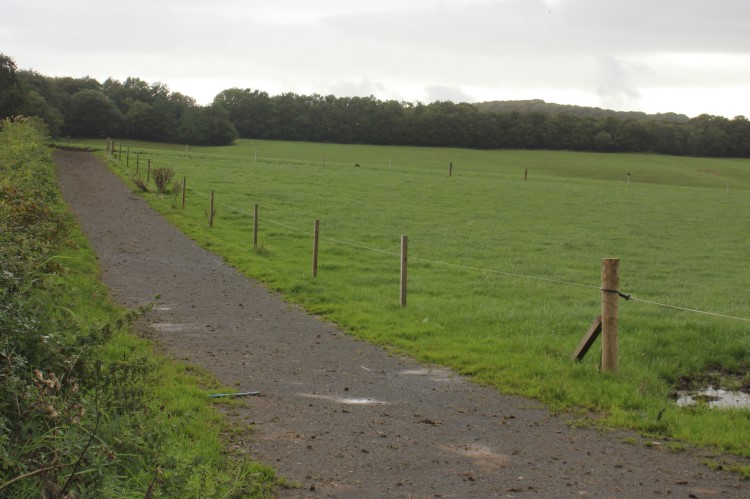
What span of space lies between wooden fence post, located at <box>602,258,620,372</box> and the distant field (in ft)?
0.64

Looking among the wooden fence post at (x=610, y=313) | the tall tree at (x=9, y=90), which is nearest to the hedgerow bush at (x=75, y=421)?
the wooden fence post at (x=610, y=313)

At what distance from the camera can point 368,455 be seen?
6340mm

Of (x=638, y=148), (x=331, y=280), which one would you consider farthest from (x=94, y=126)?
(x=331, y=280)

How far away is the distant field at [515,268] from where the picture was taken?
9141 millimetres

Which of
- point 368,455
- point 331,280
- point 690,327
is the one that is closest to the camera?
point 368,455

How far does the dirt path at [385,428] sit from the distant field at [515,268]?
0.64m

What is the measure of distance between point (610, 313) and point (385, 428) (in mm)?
3179

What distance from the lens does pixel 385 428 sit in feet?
23.2

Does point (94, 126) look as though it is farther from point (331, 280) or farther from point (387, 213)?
point (331, 280)

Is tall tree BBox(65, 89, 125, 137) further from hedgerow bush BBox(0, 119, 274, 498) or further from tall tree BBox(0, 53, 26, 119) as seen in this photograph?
hedgerow bush BBox(0, 119, 274, 498)

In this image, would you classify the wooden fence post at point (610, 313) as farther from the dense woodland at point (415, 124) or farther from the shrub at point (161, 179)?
the dense woodland at point (415, 124)

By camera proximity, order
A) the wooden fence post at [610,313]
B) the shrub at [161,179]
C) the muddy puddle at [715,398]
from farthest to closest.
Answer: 1. the shrub at [161,179]
2. the wooden fence post at [610,313]
3. the muddy puddle at [715,398]

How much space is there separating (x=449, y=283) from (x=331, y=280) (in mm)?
2436

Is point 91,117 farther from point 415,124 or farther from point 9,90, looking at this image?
point 415,124
